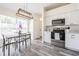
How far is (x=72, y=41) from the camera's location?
385cm

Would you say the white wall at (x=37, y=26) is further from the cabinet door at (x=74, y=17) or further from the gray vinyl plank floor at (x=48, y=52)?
the cabinet door at (x=74, y=17)

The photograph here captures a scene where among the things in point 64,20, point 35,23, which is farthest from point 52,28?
point 35,23

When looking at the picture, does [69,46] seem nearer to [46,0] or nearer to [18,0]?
[46,0]

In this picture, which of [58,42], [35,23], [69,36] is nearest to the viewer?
[69,36]

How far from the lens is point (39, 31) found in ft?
27.9

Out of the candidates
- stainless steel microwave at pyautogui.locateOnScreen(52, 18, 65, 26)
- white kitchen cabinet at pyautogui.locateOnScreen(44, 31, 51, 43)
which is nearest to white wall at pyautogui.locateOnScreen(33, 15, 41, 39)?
white kitchen cabinet at pyautogui.locateOnScreen(44, 31, 51, 43)

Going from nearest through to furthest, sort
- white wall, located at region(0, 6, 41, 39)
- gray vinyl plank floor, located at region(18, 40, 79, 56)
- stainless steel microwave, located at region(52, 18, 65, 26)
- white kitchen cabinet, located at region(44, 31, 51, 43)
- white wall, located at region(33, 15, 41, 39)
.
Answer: gray vinyl plank floor, located at region(18, 40, 79, 56) → stainless steel microwave, located at region(52, 18, 65, 26) → white kitchen cabinet, located at region(44, 31, 51, 43) → white wall, located at region(0, 6, 41, 39) → white wall, located at region(33, 15, 41, 39)

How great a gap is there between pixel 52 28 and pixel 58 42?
4.42ft

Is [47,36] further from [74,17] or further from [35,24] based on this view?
[35,24]

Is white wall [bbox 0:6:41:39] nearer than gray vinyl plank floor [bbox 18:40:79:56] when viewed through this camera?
No

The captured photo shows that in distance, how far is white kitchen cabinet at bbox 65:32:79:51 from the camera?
369 centimetres

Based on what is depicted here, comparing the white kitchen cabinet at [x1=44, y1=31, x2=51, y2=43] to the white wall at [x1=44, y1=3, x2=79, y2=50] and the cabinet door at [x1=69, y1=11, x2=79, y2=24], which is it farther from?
the cabinet door at [x1=69, y1=11, x2=79, y2=24]

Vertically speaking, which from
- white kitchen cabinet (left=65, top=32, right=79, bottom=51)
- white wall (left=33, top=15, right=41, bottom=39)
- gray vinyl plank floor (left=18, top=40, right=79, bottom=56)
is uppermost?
white wall (left=33, top=15, right=41, bottom=39)

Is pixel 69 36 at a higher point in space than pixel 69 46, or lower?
higher
